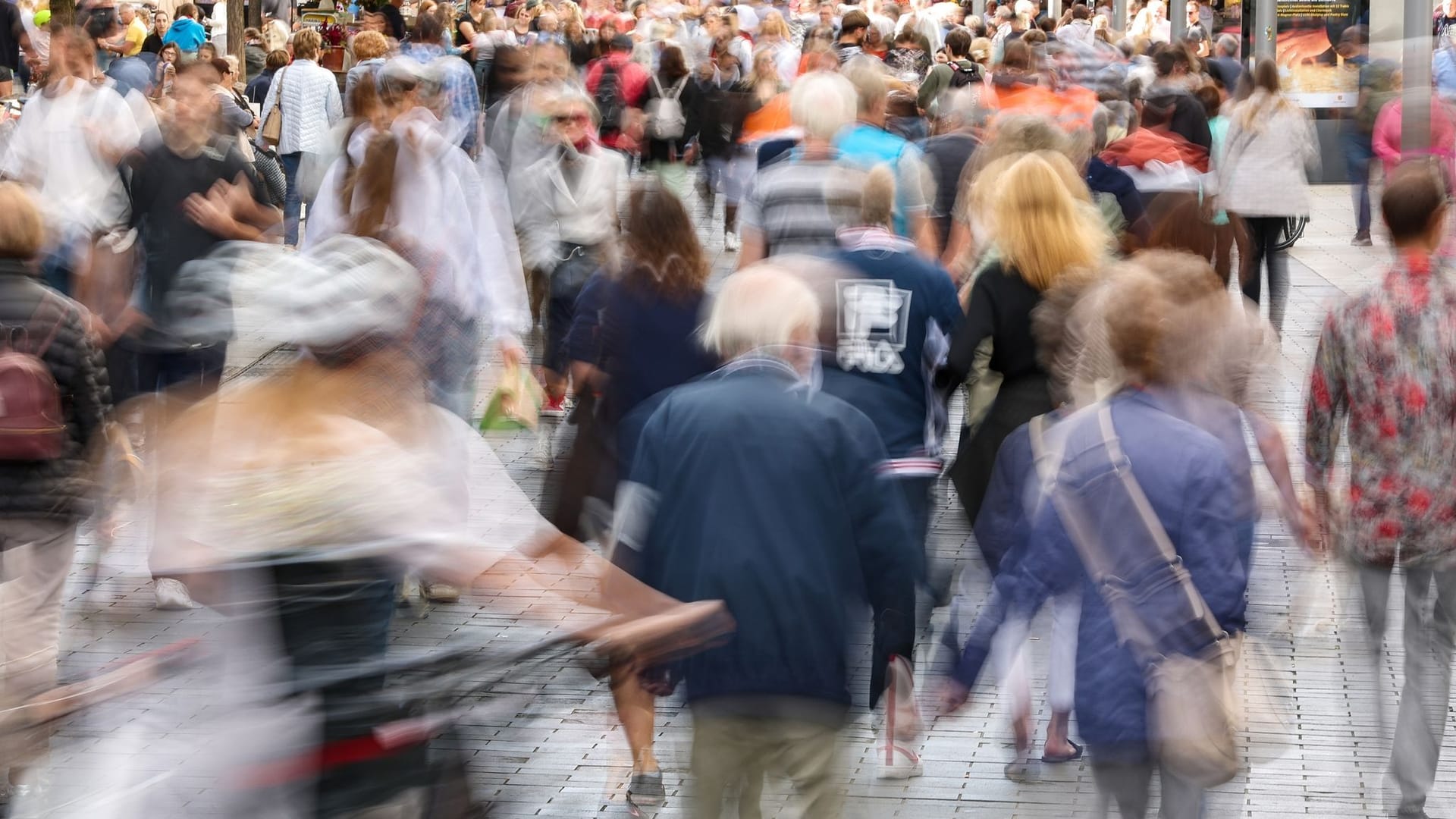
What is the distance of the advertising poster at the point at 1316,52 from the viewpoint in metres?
23.1

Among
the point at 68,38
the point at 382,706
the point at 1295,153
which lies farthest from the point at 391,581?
the point at 1295,153

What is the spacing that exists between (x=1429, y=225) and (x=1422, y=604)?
3.47 ft

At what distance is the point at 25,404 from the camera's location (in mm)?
5570

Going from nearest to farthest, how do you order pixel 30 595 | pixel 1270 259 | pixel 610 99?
pixel 30 595
pixel 1270 259
pixel 610 99

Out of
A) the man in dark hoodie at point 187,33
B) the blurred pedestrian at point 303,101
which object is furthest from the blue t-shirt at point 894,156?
the man in dark hoodie at point 187,33

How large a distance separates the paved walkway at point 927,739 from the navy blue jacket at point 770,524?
616 millimetres

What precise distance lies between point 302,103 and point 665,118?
2.88 m

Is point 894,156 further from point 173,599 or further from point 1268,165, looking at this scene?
point 1268,165

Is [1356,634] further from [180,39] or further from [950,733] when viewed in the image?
[180,39]

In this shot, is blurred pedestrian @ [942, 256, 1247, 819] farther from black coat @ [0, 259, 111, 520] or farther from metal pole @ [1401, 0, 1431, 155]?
metal pole @ [1401, 0, 1431, 155]

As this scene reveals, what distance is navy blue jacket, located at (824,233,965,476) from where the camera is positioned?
6.04 m

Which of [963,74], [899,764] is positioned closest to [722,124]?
[963,74]

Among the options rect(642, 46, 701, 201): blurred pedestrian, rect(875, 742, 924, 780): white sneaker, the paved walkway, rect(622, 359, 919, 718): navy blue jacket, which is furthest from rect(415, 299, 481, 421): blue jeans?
rect(642, 46, 701, 201): blurred pedestrian

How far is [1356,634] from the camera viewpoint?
768 cm
